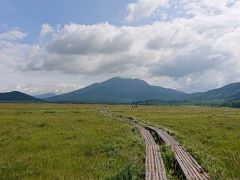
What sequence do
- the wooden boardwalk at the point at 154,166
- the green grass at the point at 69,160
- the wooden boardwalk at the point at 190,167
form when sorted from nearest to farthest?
the wooden boardwalk at the point at 154,166 → the wooden boardwalk at the point at 190,167 → the green grass at the point at 69,160

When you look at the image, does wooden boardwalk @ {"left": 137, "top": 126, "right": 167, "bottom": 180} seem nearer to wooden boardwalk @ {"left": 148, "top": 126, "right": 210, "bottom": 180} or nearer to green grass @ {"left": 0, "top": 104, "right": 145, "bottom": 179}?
green grass @ {"left": 0, "top": 104, "right": 145, "bottom": 179}

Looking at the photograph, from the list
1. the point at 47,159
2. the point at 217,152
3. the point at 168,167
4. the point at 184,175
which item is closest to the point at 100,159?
the point at 47,159

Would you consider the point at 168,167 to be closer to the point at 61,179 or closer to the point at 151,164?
the point at 151,164

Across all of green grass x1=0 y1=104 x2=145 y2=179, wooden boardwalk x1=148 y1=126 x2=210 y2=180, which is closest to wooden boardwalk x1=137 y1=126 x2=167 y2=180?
green grass x1=0 y1=104 x2=145 y2=179

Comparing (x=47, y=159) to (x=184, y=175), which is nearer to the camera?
(x=184, y=175)

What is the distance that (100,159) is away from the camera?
878 inches

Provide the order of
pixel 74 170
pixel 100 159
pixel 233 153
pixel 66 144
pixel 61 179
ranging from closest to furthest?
pixel 61 179 < pixel 74 170 < pixel 100 159 < pixel 233 153 < pixel 66 144

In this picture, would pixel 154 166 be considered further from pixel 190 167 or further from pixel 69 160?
pixel 69 160

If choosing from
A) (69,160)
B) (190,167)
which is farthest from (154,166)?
(69,160)

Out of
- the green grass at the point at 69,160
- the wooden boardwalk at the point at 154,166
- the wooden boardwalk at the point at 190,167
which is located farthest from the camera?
the green grass at the point at 69,160

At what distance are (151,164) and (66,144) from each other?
1231cm

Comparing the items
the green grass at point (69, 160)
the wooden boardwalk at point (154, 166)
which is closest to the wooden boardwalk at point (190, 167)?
the wooden boardwalk at point (154, 166)

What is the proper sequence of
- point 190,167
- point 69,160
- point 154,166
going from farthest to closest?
1. point 69,160
2. point 190,167
3. point 154,166

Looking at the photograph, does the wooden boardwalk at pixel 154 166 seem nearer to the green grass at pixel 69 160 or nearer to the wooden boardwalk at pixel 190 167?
the green grass at pixel 69 160
